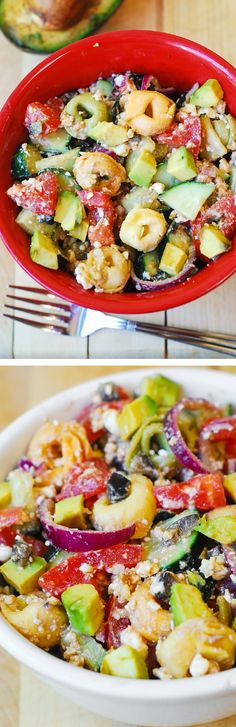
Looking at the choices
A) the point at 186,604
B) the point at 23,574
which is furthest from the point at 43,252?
the point at 186,604

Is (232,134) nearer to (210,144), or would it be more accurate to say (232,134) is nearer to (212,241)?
(210,144)

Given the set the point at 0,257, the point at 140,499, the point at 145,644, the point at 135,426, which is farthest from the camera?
the point at 0,257

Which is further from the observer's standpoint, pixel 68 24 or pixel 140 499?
pixel 68 24

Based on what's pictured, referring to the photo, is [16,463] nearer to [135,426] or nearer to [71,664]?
[135,426]

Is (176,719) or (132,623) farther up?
(132,623)

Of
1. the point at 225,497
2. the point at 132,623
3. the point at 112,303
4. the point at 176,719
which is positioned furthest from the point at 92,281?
the point at 176,719

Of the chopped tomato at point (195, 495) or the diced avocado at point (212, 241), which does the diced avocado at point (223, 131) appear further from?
the chopped tomato at point (195, 495)

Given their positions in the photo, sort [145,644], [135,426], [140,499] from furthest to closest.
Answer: [135,426]
[140,499]
[145,644]
